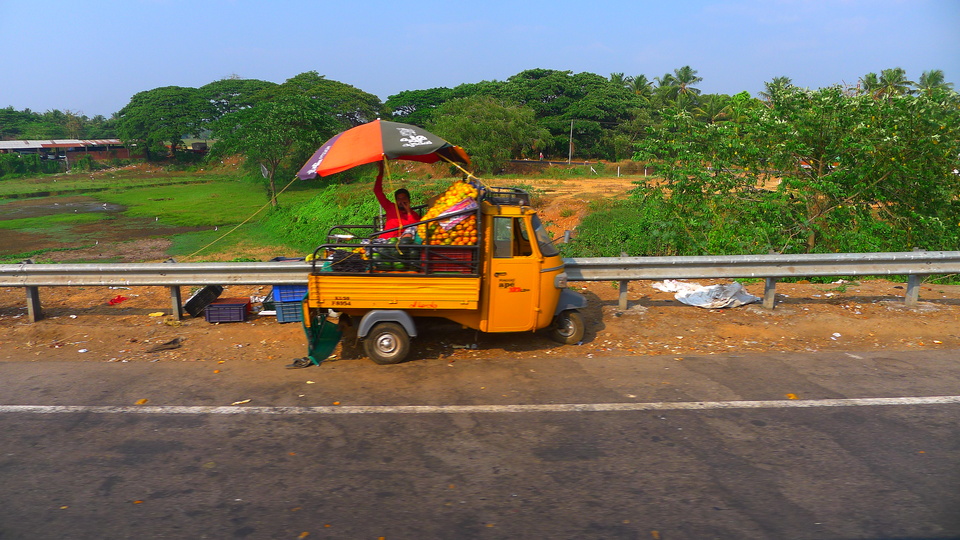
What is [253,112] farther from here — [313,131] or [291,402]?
[291,402]

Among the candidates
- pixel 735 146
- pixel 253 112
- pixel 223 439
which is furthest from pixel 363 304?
pixel 253 112

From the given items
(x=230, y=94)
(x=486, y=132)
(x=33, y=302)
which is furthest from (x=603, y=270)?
(x=230, y=94)

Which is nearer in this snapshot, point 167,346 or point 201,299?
point 167,346

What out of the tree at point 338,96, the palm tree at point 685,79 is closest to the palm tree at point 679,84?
the palm tree at point 685,79

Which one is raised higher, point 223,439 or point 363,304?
point 363,304

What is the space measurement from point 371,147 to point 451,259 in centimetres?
144

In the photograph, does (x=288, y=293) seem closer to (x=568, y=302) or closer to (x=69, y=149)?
(x=568, y=302)

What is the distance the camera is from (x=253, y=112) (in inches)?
1572

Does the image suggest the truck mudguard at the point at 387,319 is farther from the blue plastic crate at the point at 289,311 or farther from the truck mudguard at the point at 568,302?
the blue plastic crate at the point at 289,311

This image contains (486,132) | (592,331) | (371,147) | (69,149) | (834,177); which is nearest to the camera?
(371,147)

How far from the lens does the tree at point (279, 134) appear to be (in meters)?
37.1

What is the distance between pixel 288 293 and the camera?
27.2 feet

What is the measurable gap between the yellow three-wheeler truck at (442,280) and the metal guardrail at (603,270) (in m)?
1.40

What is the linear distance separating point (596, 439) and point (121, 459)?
3.58 metres
